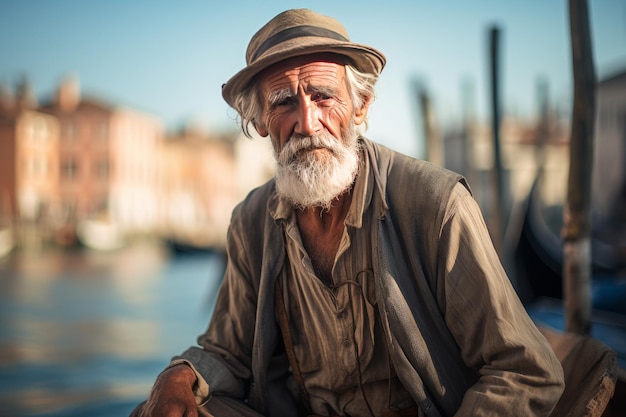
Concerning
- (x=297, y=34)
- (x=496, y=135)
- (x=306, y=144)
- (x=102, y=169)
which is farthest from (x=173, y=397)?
(x=102, y=169)

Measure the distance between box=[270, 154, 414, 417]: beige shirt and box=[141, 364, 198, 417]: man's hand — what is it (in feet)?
1.03

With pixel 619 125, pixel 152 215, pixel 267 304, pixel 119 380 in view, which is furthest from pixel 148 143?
pixel 267 304

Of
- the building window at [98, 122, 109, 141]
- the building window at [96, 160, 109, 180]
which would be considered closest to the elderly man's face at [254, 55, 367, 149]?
the building window at [96, 160, 109, 180]

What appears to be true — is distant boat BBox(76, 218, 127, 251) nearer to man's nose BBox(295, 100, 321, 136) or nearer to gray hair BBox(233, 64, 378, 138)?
gray hair BBox(233, 64, 378, 138)

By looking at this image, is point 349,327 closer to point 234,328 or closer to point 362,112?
point 234,328

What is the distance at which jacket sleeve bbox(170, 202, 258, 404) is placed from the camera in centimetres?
176

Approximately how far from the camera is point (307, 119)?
5.30 feet

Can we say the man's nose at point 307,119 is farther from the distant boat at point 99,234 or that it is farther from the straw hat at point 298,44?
the distant boat at point 99,234

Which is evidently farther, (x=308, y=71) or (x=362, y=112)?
(x=362, y=112)

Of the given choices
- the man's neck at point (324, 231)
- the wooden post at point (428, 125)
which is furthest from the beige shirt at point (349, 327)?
the wooden post at point (428, 125)

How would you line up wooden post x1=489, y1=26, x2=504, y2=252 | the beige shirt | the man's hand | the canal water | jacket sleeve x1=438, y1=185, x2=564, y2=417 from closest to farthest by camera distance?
jacket sleeve x1=438, y1=185, x2=564, y2=417 < the man's hand < the beige shirt < the canal water < wooden post x1=489, y1=26, x2=504, y2=252

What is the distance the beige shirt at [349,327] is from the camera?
161cm

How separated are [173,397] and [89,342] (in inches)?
260

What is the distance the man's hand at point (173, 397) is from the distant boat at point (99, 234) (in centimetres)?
4267
